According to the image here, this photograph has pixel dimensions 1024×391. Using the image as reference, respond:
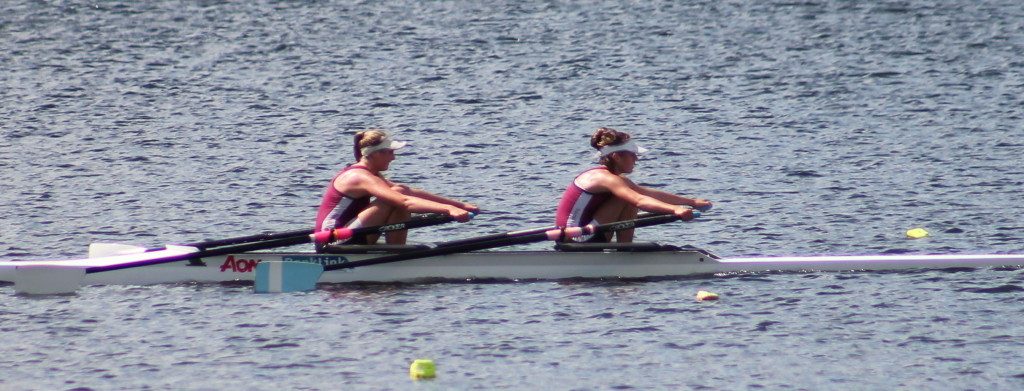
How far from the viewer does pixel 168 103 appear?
85.8 feet

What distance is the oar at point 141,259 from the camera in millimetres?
13086

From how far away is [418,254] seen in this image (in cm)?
1338

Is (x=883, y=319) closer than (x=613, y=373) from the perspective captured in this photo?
No

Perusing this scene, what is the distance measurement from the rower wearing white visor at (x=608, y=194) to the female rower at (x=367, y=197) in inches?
37.3

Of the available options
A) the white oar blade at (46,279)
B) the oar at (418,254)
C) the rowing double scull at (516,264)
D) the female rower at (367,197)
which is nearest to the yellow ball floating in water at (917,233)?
the rowing double scull at (516,264)

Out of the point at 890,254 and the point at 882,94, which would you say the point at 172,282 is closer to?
the point at 890,254

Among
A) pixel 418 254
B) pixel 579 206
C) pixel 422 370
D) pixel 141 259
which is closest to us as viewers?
pixel 422 370

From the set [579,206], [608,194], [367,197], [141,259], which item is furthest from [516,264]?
[141,259]

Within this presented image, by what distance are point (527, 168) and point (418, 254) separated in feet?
24.8

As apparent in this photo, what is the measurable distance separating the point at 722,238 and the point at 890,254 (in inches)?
74.7

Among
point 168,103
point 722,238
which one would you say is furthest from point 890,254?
point 168,103

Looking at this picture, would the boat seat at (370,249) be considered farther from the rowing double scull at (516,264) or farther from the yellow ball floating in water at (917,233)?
the yellow ball floating in water at (917,233)

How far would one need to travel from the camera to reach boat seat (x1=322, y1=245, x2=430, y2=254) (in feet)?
44.0

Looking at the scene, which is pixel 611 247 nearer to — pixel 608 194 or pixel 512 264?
pixel 608 194
